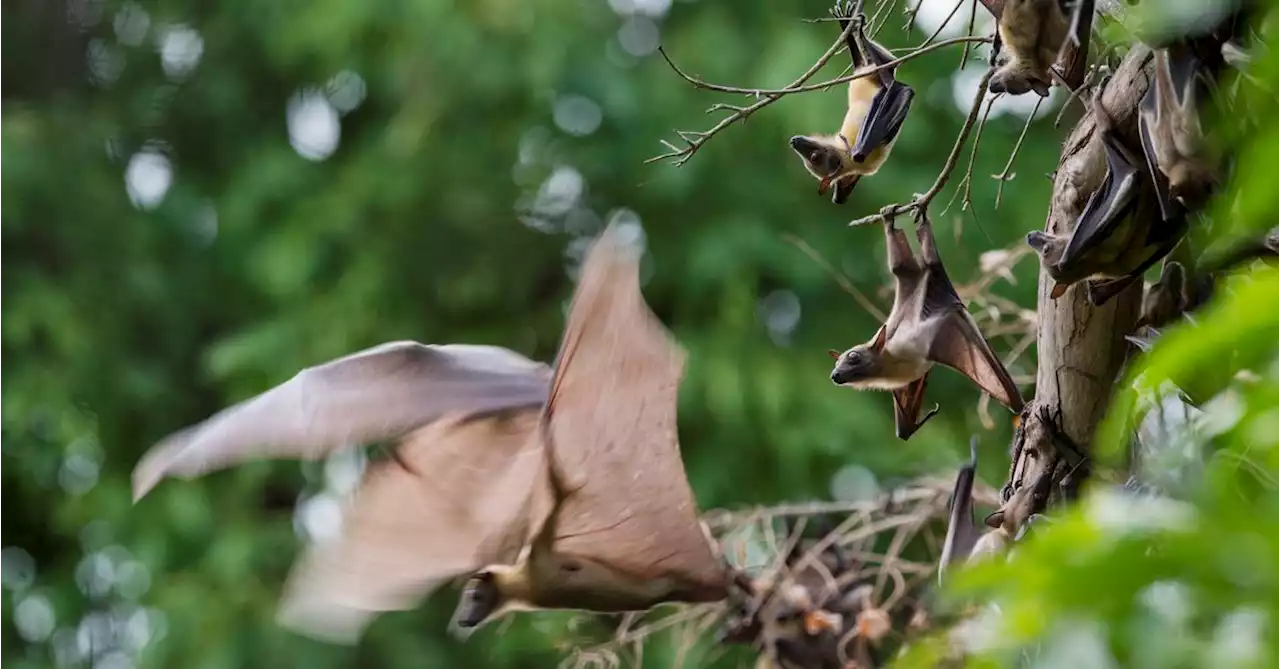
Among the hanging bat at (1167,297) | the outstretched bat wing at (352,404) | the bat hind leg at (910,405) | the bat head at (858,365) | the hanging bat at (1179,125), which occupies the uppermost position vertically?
the hanging bat at (1179,125)

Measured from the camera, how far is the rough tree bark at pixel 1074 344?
70cm

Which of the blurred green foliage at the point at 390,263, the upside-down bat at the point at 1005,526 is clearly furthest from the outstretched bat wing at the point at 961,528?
the blurred green foliage at the point at 390,263

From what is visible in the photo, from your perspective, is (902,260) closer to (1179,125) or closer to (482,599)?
(1179,125)

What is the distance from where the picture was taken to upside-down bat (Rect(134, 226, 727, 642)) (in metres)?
0.95

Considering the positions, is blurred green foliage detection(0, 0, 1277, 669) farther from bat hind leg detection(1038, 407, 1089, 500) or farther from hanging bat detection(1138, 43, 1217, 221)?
hanging bat detection(1138, 43, 1217, 221)

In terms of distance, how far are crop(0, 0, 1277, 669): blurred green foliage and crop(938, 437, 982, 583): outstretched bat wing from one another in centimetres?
186

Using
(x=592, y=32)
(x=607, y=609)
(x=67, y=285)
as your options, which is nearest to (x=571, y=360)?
(x=607, y=609)

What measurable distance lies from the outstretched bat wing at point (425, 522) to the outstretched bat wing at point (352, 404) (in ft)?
0.07

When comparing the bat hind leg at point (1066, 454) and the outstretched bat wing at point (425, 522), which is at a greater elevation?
the bat hind leg at point (1066, 454)

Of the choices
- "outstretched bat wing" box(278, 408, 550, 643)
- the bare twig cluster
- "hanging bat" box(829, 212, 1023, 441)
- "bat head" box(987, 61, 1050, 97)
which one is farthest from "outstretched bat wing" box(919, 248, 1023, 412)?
the bare twig cluster

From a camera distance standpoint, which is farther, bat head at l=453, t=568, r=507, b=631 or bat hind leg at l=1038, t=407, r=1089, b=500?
bat head at l=453, t=568, r=507, b=631

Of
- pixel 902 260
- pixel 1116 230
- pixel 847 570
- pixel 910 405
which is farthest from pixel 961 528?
pixel 847 570

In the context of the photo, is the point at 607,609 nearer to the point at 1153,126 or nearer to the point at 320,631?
the point at 320,631

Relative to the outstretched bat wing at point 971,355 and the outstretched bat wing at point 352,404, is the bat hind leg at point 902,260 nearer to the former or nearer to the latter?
the outstretched bat wing at point 971,355
